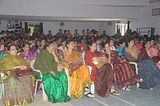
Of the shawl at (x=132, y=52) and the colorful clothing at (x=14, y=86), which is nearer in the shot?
the colorful clothing at (x=14, y=86)

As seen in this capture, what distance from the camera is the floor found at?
4.29 meters

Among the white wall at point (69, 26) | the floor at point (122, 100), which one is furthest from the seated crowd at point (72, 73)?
the white wall at point (69, 26)

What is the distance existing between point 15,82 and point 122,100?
1.74 metres

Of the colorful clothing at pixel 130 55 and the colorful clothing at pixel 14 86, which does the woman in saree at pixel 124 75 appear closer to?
the colorful clothing at pixel 130 55

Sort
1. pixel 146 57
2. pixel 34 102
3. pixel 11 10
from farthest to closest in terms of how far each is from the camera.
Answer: pixel 11 10
pixel 146 57
pixel 34 102

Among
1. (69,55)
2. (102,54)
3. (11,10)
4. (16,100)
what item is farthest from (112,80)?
(11,10)

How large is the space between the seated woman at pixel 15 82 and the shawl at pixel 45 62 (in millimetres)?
226

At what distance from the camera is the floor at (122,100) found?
4.29 meters

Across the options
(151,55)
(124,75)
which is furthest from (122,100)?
(151,55)

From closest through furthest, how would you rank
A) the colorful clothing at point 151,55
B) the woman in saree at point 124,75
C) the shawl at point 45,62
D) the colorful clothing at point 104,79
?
the shawl at point 45,62 → the colorful clothing at point 104,79 → the woman in saree at point 124,75 → the colorful clothing at point 151,55

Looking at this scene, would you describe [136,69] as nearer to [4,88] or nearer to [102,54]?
[102,54]

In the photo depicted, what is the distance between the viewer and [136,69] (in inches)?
215

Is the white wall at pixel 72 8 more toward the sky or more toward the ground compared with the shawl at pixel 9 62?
more toward the sky

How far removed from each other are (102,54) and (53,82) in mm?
1361
